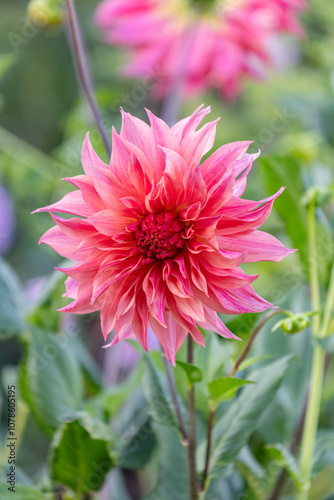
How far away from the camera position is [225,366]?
33cm

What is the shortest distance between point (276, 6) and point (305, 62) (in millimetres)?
396

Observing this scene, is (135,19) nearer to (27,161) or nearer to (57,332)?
(27,161)

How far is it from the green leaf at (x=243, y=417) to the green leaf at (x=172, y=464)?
3cm

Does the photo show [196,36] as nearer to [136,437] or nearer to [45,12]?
[45,12]

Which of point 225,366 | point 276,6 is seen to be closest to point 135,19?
point 276,6

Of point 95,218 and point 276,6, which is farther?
point 276,6

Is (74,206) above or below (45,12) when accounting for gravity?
below

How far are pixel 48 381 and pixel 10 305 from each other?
0.21 feet

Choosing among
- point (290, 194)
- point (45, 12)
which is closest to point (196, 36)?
point (45, 12)

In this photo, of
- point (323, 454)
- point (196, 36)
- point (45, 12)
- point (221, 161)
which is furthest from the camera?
point (196, 36)

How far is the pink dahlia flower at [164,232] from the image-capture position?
239 mm

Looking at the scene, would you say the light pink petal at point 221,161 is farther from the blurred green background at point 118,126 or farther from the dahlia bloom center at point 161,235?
the blurred green background at point 118,126

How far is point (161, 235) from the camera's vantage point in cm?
26

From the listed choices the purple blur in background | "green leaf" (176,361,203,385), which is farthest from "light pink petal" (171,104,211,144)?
the purple blur in background
